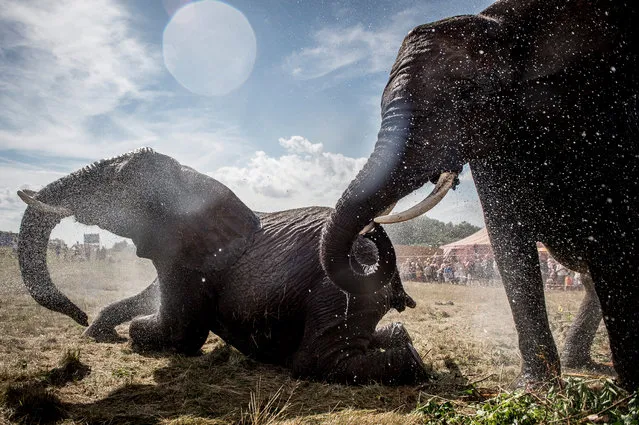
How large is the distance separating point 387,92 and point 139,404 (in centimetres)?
268

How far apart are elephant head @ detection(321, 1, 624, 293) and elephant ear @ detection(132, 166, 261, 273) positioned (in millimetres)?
1547

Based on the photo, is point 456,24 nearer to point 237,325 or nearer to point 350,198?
point 350,198

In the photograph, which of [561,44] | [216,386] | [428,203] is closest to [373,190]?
[428,203]

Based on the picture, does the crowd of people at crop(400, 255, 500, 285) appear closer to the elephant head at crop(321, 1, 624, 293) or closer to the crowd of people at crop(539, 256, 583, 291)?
the crowd of people at crop(539, 256, 583, 291)

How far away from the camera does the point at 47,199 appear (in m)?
4.64

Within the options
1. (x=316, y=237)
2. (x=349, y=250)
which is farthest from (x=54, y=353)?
(x=349, y=250)

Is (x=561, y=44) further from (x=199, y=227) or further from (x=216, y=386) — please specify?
(x=216, y=386)

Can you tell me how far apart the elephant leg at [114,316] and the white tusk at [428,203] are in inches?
139

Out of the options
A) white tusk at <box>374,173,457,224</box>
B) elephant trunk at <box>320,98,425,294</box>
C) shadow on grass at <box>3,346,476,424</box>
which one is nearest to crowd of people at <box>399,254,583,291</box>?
shadow on grass at <box>3,346,476,424</box>

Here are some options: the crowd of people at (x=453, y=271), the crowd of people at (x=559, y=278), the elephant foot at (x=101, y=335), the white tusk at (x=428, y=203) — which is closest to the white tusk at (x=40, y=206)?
the elephant foot at (x=101, y=335)

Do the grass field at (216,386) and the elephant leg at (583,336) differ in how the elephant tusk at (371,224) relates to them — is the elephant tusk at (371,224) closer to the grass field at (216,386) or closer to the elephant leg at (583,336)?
the grass field at (216,386)

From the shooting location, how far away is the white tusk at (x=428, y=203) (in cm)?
308

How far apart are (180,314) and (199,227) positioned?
875 millimetres

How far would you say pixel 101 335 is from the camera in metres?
5.53
